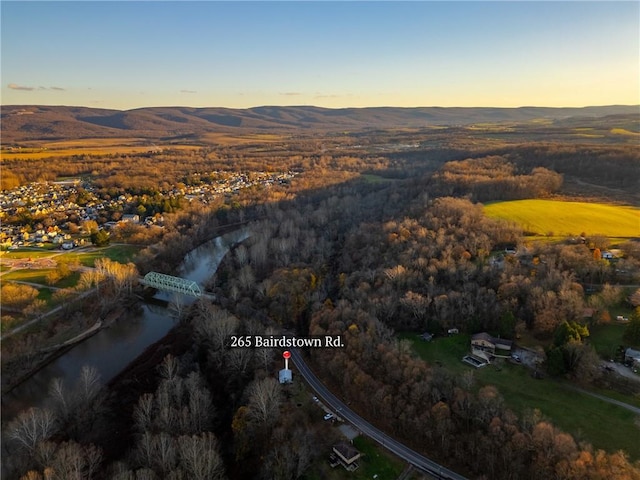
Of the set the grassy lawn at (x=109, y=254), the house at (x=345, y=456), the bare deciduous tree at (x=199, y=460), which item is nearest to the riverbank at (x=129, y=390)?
the bare deciduous tree at (x=199, y=460)

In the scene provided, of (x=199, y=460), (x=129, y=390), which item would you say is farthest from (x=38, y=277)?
(x=199, y=460)

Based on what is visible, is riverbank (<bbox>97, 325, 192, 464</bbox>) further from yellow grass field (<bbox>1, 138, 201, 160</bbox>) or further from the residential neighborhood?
yellow grass field (<bbox>1, 138, 201, 160</bbox>)

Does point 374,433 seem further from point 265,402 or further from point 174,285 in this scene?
point 174,285

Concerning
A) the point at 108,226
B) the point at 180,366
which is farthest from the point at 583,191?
the point at 108,226

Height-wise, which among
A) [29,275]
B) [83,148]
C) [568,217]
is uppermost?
[83,148]

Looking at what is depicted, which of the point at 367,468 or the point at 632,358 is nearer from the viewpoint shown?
the point at 367,468

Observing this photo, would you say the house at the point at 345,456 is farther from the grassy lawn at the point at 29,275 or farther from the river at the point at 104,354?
the grassy lawn at the point at 29,275

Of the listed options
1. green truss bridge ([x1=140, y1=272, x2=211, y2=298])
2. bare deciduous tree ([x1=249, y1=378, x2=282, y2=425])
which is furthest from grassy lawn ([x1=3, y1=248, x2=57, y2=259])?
bare deciduous tree ([x1=249, y1=378, x2=282, y2=425])

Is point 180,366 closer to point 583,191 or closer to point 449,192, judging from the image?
point 449,192
